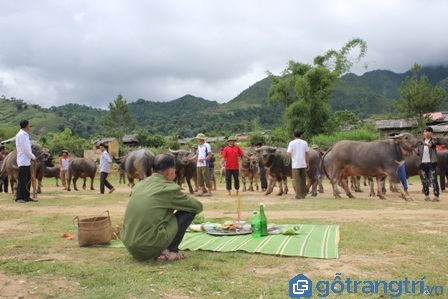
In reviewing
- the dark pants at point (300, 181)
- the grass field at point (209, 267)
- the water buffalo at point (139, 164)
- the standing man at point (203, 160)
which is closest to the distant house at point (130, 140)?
the water buffalo at point (139, 164)

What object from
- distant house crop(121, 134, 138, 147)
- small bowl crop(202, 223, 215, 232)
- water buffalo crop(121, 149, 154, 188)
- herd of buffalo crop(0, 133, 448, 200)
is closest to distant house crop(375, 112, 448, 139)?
herd of buffalo crop(0, 133, 448, 200)

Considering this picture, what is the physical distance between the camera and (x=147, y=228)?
16.5 ft

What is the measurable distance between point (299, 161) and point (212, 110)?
121 m

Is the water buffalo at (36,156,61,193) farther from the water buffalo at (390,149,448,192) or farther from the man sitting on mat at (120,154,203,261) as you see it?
the water buffalo at (390,149,448,192)

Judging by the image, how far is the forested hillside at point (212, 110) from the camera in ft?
316

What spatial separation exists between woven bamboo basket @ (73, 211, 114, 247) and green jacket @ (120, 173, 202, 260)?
43.4 inches

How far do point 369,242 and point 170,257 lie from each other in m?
2.87

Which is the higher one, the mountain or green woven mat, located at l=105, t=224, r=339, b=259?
the mountain

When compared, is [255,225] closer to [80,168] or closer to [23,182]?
[23,182]

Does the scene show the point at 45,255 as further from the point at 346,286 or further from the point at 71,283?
the point at 346,286

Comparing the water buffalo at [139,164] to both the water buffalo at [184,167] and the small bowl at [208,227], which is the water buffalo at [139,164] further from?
the small bowl at [208,227]

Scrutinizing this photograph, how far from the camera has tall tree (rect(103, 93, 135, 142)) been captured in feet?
257

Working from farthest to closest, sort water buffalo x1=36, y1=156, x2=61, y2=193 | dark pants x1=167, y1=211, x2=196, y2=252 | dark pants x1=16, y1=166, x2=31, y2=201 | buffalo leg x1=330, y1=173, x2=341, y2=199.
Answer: water buffalo x1=36, y1=156, x2=61, y2=193
buffalo leg x1=330, y1=173, x2=341, y2=199
dark pants x1=16, y1=166, x2=31, y2=201
dark pants x1=167, y1=211, x2=196, y2=252

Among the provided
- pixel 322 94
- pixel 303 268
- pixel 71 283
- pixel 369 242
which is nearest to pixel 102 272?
pixel 71 283
